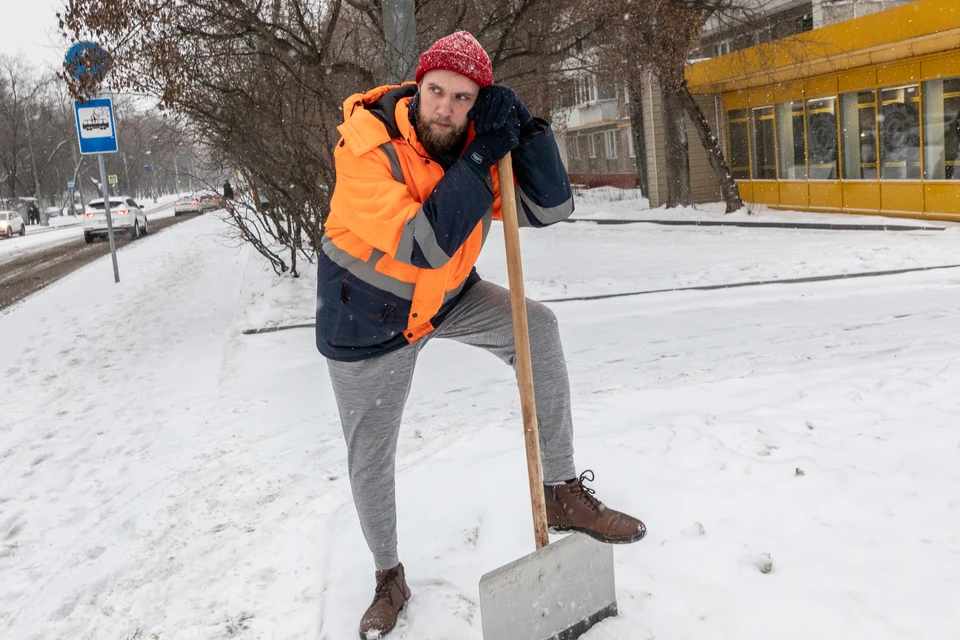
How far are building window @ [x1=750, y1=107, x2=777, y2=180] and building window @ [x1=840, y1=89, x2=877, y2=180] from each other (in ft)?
8.36

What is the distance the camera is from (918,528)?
3.00 metres

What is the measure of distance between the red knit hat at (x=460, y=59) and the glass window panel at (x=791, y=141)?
18974mm

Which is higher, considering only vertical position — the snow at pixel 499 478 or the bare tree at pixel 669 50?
the bare tree at pixel 669 50

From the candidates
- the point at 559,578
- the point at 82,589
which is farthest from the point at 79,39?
the point at 559,578

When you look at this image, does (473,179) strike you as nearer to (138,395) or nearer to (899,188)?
(138,395)

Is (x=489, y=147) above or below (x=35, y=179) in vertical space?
below

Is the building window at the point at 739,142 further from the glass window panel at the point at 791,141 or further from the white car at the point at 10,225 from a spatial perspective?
the white car at the point at 10,225

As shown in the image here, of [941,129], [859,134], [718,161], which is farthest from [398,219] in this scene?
[718,161]

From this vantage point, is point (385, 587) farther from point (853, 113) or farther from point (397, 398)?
point (853, 113)

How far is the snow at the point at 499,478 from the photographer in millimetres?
2822

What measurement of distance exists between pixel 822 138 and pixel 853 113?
114 cm

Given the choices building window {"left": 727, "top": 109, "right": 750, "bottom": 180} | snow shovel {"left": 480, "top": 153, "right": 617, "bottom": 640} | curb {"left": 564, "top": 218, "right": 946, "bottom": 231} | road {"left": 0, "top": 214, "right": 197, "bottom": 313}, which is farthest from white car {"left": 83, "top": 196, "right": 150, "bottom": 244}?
snow shovel {"left": 480, "top": 153, "right": 617, "bottom": 640}

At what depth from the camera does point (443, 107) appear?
2.61m

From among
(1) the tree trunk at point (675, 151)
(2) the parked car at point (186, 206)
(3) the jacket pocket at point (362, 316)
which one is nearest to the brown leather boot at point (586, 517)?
(3) the jacket pocket at point (362, 316)
